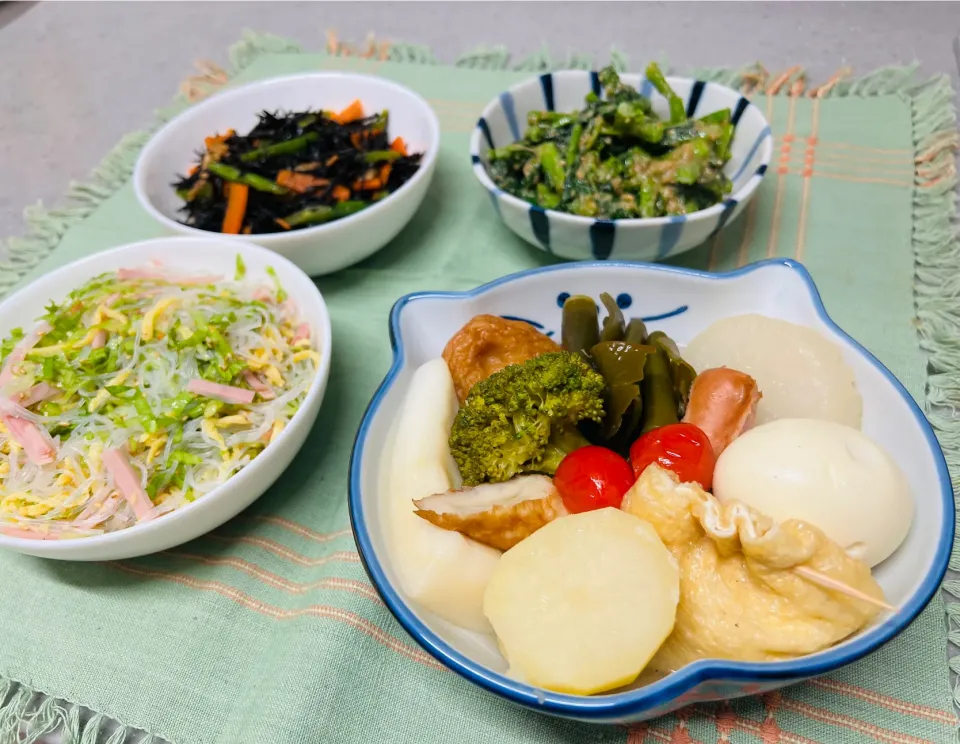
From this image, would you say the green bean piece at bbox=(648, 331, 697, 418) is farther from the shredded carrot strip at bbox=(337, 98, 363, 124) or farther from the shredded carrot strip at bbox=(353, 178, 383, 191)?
the shredded carrot strip at bbox=(337, 98, 363, 124)

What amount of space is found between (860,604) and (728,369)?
449 millimetres

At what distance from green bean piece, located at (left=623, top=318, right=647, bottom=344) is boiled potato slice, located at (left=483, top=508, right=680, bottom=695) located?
420 mm

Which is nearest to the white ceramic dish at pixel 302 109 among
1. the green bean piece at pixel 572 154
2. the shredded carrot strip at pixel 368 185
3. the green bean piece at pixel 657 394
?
the shredded carrot strip at pixel 368 185

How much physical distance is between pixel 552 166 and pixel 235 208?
0.87 metres

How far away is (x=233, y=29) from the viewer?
10.4ft

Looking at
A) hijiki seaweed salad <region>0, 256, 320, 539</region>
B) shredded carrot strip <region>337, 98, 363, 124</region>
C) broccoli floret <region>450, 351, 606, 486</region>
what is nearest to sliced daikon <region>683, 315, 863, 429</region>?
broccoli floret <region>450, 351, 606, 486</region>

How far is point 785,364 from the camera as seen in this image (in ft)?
4.06

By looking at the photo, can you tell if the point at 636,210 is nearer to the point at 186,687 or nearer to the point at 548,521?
the point at 548,521

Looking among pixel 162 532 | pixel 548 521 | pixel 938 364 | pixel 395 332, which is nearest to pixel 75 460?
pixel 162 532

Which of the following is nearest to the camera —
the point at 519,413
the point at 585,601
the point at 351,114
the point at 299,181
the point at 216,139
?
the point at 585,601

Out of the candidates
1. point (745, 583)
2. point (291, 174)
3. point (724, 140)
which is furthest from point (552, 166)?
point (745, 583)

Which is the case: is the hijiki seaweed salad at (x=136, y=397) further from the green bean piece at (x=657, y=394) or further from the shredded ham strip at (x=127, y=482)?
the green bean piece at (x=657, y=394)

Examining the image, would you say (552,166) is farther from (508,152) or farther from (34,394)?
(34,394)

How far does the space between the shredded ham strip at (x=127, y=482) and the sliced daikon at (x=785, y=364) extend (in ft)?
3.54
